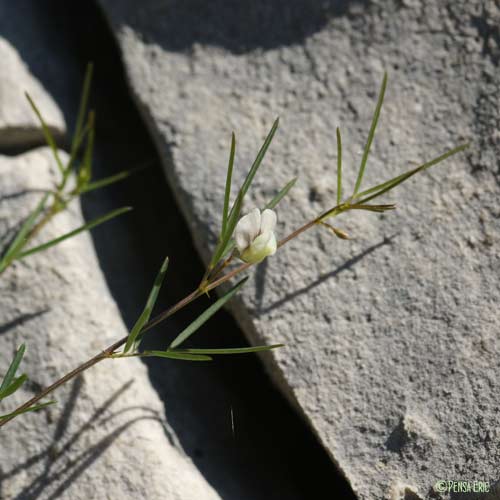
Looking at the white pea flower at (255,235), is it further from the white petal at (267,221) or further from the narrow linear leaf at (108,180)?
the narrow linear leaf at (108,180)

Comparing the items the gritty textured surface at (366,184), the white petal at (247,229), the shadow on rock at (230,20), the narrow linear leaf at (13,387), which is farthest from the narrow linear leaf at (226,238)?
the shadow on rock at (230,20)

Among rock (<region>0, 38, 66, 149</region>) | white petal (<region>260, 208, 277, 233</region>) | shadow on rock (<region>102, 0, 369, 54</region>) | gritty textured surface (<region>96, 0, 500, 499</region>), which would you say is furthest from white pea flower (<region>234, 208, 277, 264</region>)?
rock (<region>0, 38, 66, 149</region>)

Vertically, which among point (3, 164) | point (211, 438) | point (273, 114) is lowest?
point (211, 438)

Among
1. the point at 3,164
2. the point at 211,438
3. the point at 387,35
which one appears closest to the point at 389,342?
the point at 211,438

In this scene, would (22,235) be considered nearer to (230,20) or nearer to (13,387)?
(13,387)

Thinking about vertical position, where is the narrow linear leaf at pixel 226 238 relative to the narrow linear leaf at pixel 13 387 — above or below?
above

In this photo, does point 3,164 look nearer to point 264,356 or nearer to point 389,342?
point 264,356
